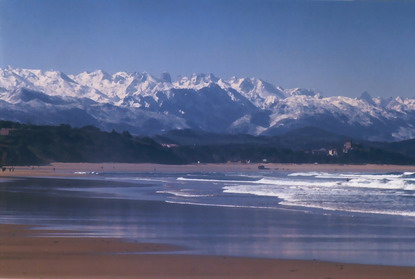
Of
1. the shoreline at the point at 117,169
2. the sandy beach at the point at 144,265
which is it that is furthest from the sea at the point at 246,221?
the shoreline at the point at 117,169

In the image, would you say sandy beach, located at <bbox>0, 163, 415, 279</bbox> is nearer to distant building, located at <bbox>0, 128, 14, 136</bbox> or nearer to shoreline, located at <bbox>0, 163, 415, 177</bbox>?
shoreline, located at <bbox>0, 163, 415, 177</bbox>

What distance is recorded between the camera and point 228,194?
29.0 meters

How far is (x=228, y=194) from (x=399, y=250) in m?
16.1

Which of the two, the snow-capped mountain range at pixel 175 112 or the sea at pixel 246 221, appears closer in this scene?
the sea at pixel 246 221

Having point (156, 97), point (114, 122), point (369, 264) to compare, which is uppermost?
point (156, 97)

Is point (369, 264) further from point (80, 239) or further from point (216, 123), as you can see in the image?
point (216, 123)

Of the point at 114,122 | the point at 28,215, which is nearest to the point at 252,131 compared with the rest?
the point at 114,122

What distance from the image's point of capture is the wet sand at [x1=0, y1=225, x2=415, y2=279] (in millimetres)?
10820

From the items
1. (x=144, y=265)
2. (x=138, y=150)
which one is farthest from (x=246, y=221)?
(x=138, y=150)

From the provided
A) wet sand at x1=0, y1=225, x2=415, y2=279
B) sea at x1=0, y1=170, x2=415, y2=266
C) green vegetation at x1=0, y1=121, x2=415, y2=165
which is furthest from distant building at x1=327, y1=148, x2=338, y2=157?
wet sand at x1=0, y1=225, x2=415, y2=279

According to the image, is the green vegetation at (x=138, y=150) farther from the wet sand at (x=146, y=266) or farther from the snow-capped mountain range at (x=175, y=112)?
the wet sand at (x=146, y=266)

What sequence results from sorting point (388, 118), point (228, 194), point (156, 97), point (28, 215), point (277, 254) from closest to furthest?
point (277, 254), point (28, 215), point (228, 194), point (388, 118), point (156, 97)

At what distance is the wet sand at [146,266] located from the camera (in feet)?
35.5

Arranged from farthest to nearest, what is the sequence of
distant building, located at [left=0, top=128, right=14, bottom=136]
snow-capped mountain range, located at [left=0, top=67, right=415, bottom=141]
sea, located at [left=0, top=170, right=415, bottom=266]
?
snow-capped mountain range, located at [left=0, top=67, right=415, bottom=141] < distant building, located at [left=0, top=128, right=14, bottom=136] < sea, located at [left=0, top=170, right=415, bottom=266]
